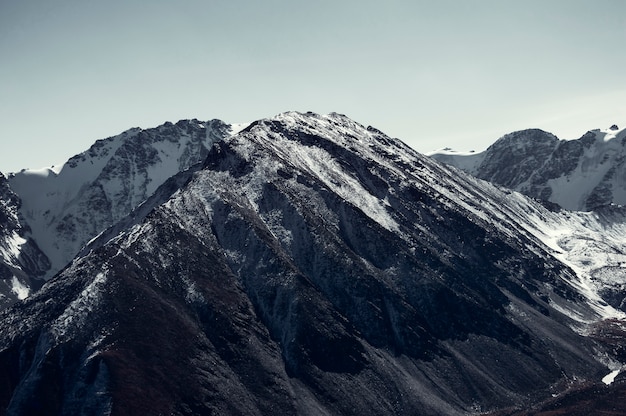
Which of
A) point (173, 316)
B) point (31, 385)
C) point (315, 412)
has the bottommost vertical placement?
point (315, 412)

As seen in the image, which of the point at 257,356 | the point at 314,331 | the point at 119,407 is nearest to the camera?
the point at 119,407

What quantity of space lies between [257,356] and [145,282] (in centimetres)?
3318

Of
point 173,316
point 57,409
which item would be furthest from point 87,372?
point 173,316

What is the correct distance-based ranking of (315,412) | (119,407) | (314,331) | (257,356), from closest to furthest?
(119,407)
(315,412)
(257,356)
(314,331)

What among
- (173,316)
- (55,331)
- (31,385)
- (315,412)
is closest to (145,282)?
(173,316)

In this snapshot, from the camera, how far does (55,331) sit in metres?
170

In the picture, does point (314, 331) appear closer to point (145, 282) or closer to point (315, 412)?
point (315, 412)

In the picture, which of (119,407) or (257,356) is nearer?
(119,407)

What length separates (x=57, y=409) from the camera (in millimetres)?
155625

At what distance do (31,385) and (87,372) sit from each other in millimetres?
11313

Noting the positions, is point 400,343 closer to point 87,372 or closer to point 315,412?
point 315,412

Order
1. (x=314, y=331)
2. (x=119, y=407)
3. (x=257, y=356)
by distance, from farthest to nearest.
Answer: (x=314, y=331) < (x=257, y=356) < (x=119, y=407)

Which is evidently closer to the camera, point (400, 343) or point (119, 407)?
point (119, 407)

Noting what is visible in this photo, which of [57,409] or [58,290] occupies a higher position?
[58,290]
